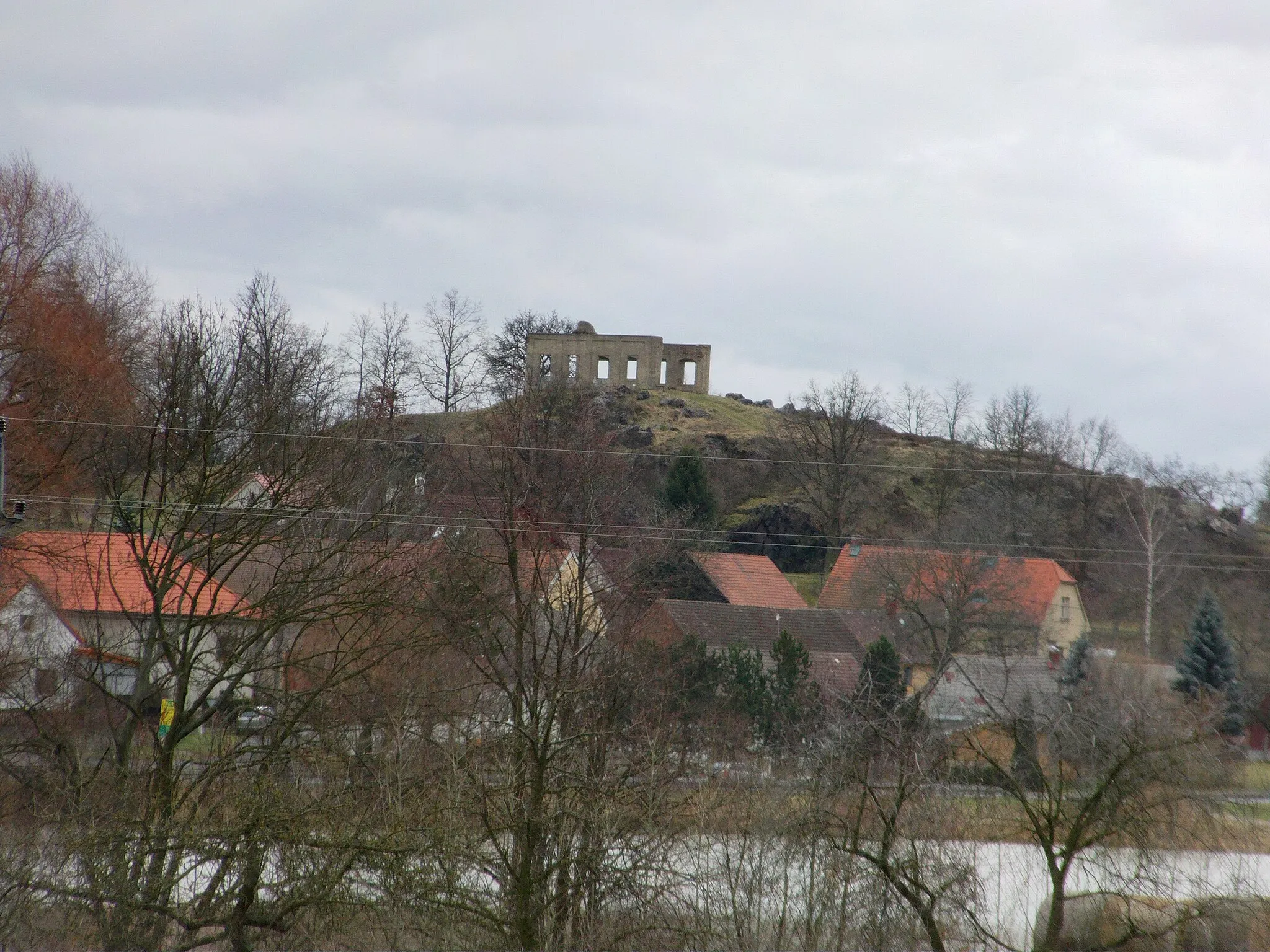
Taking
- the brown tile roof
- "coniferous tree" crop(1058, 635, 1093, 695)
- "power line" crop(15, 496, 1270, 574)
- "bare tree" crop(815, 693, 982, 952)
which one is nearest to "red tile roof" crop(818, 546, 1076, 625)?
"power line" crop(15, 496, 1270, 574)

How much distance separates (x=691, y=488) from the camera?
49.7 meters

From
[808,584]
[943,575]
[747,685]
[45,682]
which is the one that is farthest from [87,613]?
[808,584]

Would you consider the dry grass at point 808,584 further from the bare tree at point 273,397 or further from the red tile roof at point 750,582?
the bare tree at point 273,397

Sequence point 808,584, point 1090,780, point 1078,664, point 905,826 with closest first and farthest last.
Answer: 1. point 905,826
2. point 1090,780
3. point 1078,664
4. point 808,584

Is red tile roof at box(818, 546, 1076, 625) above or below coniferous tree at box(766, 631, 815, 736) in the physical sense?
above

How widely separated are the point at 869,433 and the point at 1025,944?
185ft

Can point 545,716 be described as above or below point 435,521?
below

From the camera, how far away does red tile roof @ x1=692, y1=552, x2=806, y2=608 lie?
1591 inches

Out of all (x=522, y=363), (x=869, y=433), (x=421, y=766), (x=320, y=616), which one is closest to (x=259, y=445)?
(x=320, y=616)

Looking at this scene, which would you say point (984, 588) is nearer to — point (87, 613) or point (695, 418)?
point (87, 613)

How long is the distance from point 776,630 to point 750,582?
7.87 meters

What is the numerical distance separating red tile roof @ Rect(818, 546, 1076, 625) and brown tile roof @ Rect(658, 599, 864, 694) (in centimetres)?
234

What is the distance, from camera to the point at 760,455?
2800 inches

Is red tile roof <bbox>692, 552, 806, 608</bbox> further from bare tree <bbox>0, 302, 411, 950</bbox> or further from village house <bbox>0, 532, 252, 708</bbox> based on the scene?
bare tree <bbox>0, 302, 411, 950</bbox>
